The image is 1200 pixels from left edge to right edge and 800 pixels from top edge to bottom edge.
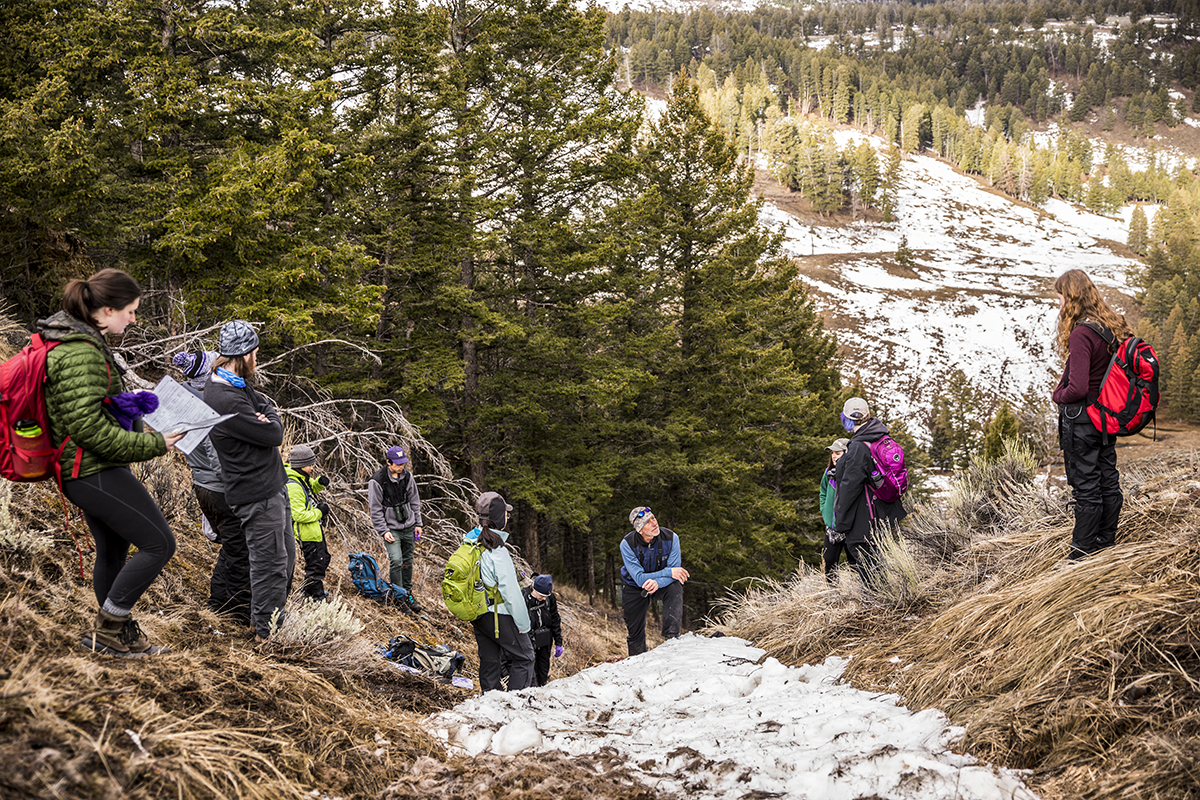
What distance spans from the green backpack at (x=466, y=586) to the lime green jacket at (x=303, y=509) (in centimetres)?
228

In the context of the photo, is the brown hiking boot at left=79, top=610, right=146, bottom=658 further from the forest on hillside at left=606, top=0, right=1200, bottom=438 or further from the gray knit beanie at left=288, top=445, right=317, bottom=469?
the forest on hillside at left=606, top=0, right=1200, bottom=438

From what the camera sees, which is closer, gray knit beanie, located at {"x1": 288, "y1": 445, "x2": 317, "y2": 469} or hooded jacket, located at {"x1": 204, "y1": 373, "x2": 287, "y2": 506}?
hooded jacket, located at {"x1": 204, "y1": 373, "x2": 287, "y2": 506}

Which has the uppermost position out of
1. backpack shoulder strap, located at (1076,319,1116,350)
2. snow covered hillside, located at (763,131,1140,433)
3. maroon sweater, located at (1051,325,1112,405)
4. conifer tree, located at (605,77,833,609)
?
backpack shoulder strap, located at (1076,319,1116,350)

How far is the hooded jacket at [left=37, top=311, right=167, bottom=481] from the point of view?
282 cm

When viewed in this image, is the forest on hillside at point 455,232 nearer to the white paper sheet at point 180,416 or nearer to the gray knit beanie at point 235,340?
the gray knit beanie at point 235,340

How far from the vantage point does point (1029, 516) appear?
5406mm

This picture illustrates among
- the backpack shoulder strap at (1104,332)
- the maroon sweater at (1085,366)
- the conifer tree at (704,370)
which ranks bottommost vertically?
the conifer tree at (704,370)

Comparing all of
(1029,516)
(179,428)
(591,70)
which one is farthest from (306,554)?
(591,70)

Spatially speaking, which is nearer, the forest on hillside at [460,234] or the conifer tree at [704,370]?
the forest on hillside at [460,234]

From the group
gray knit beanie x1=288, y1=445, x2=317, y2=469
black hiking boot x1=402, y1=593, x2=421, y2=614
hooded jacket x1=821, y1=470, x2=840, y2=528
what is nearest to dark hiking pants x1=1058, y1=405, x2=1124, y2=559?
hooded jacket x1=821, y1=470, x2=840, y2=528

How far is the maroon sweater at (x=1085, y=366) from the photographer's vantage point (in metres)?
3.92

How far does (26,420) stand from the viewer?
2.79 metres

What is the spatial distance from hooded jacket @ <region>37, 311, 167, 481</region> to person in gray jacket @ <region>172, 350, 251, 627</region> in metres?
1.69

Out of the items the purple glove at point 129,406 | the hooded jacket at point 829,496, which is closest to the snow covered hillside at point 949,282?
the hooded jacket at point 829,496
